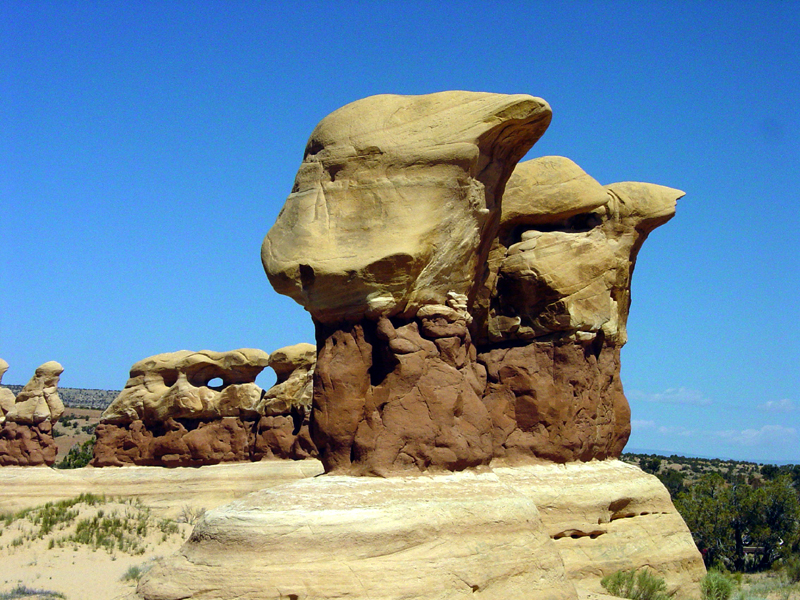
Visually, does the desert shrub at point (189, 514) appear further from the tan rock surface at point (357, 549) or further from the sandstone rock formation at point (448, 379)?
the tan rock surface at point (357, 549)

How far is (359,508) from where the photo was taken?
986cm

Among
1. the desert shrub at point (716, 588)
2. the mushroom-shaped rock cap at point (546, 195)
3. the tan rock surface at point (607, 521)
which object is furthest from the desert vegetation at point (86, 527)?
the desert shrub at point (716, 588)

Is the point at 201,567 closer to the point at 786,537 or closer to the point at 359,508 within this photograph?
the point at 359,508

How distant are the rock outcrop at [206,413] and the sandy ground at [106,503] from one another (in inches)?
25.7

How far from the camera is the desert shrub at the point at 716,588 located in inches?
586

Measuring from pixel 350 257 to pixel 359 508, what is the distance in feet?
10.3

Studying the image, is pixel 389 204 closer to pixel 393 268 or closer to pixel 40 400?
pixel 393 268

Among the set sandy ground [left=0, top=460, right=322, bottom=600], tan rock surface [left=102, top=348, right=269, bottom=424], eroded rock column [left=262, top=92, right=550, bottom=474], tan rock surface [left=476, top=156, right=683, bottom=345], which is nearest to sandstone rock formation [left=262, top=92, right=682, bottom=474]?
eroded rock column [left=262, top=92, right=550, bottom=474]

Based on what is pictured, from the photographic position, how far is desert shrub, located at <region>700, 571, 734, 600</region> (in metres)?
14.9

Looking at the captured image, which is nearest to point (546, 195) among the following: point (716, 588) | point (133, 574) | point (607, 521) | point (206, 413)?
point (607, 521)

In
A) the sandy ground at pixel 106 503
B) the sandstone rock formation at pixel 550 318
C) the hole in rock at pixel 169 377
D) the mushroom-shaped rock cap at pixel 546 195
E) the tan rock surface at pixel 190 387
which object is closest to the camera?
the sandstone rock formation at pixel 550 318

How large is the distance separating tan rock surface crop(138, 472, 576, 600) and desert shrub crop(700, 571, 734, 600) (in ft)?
17.6

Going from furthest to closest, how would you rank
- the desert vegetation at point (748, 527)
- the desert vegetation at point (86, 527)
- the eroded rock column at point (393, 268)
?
the desert vegetation at point (748, 527) → the desert vegetation at point (86, 527) → the eroded rock column at point (393, 268)

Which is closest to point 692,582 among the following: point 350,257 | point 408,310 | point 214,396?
point 408,310
